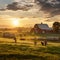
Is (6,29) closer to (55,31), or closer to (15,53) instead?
(55,31)

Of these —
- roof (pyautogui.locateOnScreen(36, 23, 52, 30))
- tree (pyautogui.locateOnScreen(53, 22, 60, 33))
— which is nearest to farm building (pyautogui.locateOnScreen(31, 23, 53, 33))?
roof (pyautogui.locateOnScreen(36, 23, 52, 30))

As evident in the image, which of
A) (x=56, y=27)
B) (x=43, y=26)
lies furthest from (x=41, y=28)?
(x=56, y=27)

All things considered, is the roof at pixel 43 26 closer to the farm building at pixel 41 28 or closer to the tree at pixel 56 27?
the farm building at pixel 41 28

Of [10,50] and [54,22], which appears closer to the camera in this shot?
[10,50]

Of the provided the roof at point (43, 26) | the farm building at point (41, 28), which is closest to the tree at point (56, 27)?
the farm building at point (41, 28)

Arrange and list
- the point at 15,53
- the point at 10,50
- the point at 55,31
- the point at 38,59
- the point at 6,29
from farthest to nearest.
→ the point at 55,31 → the point at 6,29 → the point at 10,50 → the point at 15,53 → the point at 38,59

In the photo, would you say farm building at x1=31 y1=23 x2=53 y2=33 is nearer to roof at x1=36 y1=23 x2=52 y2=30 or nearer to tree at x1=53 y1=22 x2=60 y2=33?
roof at x1=36 y1=23 x2=52 y2=30

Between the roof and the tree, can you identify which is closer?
the tree

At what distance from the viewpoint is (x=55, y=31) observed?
89.4 metres

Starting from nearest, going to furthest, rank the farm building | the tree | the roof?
the tree < the farm building < the roof

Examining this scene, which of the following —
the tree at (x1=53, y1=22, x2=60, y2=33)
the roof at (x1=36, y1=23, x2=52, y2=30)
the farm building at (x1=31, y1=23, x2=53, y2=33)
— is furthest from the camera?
the roof at (x1=36, y1=23, x2=52, y2=30)

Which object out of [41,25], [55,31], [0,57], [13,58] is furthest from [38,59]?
[41,25]

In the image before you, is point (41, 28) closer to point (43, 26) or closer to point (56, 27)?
point (43, 26)

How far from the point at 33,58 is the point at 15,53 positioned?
12.7ft
